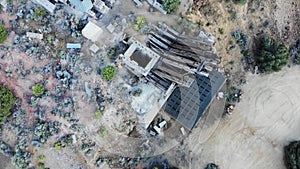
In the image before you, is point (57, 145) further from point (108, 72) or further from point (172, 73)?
point (172, 73)

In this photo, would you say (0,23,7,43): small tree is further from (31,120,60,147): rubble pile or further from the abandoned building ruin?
the abandoned building ruin

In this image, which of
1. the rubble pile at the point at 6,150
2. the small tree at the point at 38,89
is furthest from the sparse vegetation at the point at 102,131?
the rubble pile at the point at 6,150

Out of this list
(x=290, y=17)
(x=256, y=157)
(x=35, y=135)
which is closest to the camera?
(x=35, y=135)

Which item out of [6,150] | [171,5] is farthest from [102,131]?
[171,5]

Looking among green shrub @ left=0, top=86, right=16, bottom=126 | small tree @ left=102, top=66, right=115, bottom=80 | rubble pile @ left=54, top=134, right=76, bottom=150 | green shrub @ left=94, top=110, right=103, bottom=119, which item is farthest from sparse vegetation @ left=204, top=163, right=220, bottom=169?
green shrub @ left=0, top=86, right=16, bottom=126

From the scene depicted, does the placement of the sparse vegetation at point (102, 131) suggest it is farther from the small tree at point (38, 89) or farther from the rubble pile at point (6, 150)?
the rubble pile at point (6, 150)

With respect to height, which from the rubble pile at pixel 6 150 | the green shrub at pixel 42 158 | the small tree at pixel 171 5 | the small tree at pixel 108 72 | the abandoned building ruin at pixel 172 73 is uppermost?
the small tree at pixel 171 5

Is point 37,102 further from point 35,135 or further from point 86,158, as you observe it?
point 86,158

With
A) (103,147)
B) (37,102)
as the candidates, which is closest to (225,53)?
(103,147)
